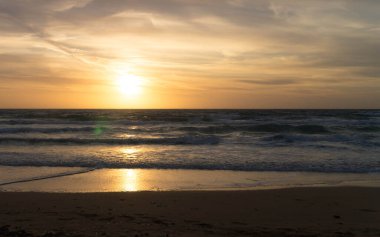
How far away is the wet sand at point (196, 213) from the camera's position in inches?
228

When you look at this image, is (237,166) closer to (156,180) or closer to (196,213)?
(156,180)

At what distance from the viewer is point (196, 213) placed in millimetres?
7000

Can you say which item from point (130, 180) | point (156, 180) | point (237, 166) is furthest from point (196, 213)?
point (237, 166)

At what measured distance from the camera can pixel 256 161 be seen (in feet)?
46.2

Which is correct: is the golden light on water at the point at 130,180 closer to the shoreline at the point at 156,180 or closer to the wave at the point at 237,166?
the shoreline at the point at 156,180

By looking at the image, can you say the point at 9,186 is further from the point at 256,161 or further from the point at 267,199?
the point at 256,161

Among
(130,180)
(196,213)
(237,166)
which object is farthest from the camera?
(237,166)

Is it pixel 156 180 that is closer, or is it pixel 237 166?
pixel 156 180

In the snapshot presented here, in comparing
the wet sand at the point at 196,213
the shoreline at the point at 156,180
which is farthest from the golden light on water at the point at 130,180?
the wet sand at the point at 196,213

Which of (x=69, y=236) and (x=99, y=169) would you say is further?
(x=99, y=169)

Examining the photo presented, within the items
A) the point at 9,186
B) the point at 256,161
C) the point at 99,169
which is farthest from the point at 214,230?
the point at 256,161

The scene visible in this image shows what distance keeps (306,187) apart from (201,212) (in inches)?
144

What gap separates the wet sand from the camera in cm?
579

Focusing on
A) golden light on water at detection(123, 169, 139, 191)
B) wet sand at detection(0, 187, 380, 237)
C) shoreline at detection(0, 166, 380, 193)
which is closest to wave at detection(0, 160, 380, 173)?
shoreline at detection(0, 166, 380, 193)
